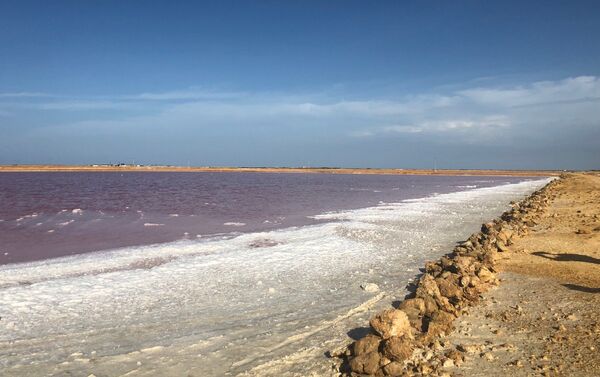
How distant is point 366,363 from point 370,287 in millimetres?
4221

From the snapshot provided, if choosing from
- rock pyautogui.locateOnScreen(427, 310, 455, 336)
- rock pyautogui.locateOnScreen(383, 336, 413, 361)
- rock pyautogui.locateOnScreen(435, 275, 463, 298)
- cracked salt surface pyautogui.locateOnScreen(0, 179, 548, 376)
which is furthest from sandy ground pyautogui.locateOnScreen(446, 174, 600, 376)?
cracked salt surface pyautogui.locateOnScreen(0, 179, 548, 376)

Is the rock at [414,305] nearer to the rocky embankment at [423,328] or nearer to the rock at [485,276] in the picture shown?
the rocky embankment at [423,328]

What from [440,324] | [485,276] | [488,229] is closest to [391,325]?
[440,324]

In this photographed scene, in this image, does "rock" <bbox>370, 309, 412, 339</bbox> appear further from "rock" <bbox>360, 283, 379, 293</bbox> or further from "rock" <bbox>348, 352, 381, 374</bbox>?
"rock" <bbox>360, 283, 379, 293</bbox>

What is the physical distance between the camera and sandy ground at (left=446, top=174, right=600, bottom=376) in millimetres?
5352

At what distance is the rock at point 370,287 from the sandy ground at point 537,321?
88.0 inches

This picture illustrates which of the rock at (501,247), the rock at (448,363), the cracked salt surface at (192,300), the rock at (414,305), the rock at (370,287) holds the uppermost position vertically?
the rock at (414,305)

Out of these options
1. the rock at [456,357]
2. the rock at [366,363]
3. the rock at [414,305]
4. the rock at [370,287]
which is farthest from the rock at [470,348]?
the rock at [370,287]

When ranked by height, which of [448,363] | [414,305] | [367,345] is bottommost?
[448,363]

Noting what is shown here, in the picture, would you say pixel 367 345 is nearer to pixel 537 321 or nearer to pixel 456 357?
pixel 456 357

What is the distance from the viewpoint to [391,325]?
5.89m

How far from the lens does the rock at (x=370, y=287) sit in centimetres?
946

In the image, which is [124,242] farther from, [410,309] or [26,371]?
[410,309]

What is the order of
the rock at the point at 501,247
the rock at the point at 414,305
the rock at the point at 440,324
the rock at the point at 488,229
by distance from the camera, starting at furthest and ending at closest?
the rock at the point at 488,229, the rock at the point at 501,247, the rock at the point at 414,305, the rock at the point at 440,324
